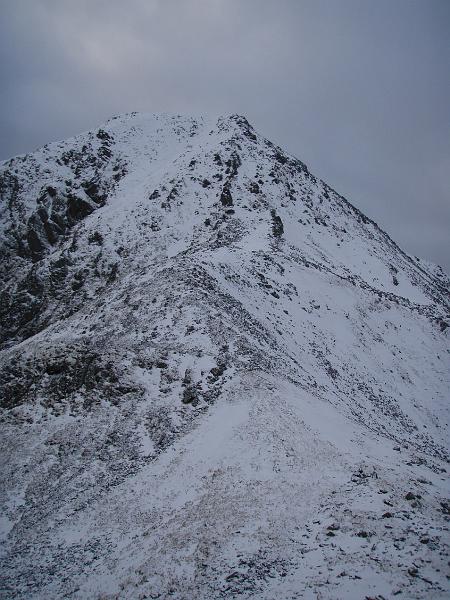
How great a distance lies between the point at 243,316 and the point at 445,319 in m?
29.4

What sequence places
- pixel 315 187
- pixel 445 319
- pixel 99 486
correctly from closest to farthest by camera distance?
pixel 99 486 → pixel 445 319 → pixel 315 187

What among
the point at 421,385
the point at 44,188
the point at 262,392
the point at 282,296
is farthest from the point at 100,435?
the point at 44,188

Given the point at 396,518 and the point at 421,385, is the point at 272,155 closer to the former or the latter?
the point at 421,385

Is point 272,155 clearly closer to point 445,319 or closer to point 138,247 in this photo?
point 138,247

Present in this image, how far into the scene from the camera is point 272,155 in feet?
238

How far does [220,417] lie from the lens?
70.5ft

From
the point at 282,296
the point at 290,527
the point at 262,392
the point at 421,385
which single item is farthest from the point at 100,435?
the point at 421,385

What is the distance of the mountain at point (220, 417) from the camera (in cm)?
1300

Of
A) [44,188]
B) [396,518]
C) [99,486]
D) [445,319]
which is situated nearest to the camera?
[396,518]

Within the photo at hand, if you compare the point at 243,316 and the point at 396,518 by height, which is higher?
the point at 243,316

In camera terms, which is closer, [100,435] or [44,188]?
[100,435]

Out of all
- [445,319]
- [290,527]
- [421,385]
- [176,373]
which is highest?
[445,319]

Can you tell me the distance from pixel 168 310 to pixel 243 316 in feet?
19.5

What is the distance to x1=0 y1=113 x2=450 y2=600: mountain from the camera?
42.7 ft
